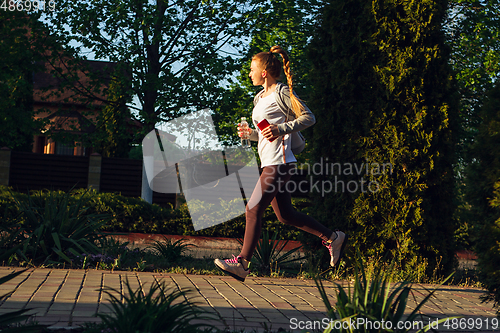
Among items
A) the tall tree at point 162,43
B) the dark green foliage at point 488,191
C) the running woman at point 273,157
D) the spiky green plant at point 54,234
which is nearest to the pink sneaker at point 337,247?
the running woman at point 273,157

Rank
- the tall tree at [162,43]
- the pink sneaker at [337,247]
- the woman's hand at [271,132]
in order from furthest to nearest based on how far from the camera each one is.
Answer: the tall tree at [162,43] → the pink sneaker at [337,247] → the woman's hand at [271,132]

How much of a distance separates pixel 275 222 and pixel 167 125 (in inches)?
242

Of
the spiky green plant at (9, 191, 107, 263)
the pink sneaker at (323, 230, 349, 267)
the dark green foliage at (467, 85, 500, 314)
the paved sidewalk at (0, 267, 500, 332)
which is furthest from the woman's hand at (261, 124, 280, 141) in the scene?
the spiky green plant at (9, 191, 107, 263)

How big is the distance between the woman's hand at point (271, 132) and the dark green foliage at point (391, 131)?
2105 millimetres

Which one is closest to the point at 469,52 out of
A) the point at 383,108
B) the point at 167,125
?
the point at 383,108

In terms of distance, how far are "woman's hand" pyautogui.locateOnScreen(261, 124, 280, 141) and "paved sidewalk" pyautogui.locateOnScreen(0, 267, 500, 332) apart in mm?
1450

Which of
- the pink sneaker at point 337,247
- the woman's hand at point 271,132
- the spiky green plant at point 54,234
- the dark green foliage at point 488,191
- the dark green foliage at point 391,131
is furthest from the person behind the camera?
the dark green foliage at point 391,131

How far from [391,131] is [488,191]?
2317 mm

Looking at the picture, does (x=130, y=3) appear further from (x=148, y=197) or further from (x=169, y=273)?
(x=169, y=273)

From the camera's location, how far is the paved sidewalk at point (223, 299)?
310 centimetres

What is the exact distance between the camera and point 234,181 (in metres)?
14.2

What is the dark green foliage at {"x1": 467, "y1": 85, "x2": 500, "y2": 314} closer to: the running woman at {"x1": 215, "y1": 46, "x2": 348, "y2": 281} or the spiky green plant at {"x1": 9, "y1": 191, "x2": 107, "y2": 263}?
the running woman at {"x1": 215, "y1": 46, "x2": 348, "y2": 281}

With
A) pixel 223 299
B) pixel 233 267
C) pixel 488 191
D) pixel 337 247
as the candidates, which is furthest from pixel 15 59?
pixel 488 191

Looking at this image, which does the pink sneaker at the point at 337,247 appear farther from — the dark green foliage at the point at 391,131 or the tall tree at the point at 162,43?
the tall tree at the point at 162,43
